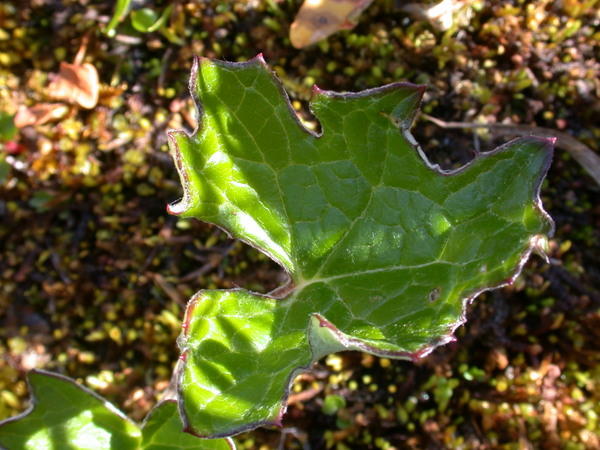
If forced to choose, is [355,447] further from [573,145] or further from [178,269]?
[573,145]

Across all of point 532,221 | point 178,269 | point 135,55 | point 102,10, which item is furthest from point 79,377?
point 532,221

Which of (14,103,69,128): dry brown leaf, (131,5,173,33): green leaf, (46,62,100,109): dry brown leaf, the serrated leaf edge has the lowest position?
the serrated leaf edge

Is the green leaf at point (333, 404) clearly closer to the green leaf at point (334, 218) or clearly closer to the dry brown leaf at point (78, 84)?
the green leaf at point (334, 218)

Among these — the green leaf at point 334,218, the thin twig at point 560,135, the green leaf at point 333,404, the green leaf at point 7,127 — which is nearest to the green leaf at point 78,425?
the green leaf at point 334,218

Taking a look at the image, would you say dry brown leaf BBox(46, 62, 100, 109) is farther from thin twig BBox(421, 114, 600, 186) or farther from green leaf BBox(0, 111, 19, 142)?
thin twig BBox(421, 114, 600, 186)

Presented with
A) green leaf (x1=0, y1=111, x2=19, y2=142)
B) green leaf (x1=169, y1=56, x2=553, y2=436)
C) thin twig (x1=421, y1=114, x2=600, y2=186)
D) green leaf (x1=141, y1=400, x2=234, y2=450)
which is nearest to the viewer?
green leaf (x1=169, y1=56, x2=553, y2=436)

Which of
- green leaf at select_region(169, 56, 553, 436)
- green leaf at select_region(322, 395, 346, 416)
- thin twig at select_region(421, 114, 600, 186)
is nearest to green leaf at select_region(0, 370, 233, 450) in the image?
green leaf at select_region(169, 56, 553, 436)

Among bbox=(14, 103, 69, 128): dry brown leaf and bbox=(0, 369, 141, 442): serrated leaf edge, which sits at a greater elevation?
bbox=(14, 103, 69, 128): dry brown leaf
